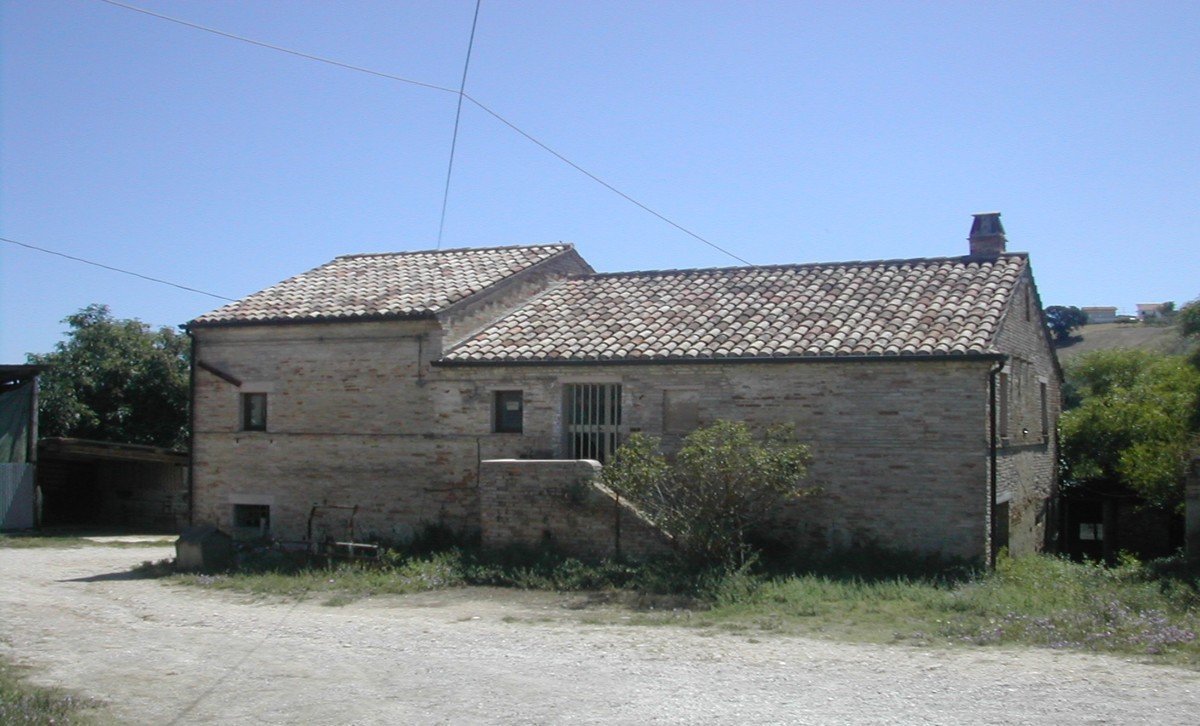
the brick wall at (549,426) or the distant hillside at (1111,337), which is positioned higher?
the distant hillside at (1111,337)

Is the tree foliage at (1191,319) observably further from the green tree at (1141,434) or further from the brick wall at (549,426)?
the brick wall at (549,426)

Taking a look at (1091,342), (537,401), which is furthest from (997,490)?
(1091,342)

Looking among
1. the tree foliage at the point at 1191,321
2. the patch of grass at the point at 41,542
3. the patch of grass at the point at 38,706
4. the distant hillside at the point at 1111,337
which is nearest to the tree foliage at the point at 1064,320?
the distant hillside at the point at 1111,337

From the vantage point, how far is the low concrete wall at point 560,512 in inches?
599

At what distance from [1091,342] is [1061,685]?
167 feet

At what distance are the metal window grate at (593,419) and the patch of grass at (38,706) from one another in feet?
31.5

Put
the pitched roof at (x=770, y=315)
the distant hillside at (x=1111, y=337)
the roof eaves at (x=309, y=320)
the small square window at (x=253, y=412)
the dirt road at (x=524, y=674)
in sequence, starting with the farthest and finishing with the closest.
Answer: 1. the distant hillside at (x=1111, y=337)
2. the small square window at (x=253, y=412)
3. the roof eaves at (x=309, y=320)
4. the pitched roof at (x=770, y=315)
5. the dirt road at (x=524, y=674)

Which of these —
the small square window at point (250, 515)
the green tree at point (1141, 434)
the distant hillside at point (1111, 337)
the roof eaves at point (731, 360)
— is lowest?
the small square window at point (250, 515)

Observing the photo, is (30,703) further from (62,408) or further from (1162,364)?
(1162,364)

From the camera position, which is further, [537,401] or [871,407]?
[537,401]

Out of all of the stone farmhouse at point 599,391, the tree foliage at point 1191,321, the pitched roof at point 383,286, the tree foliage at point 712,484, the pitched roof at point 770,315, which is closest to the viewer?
the tree foliage at point 712,484

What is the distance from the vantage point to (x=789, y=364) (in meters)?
15.9

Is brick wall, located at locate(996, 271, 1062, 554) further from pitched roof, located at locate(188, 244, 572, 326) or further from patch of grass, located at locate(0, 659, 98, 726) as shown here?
patch of grass, located at locate(0, 659, 98, 726)

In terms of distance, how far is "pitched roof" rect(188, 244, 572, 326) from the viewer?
18953 millimetres
